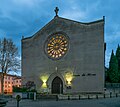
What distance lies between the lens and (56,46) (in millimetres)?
36812

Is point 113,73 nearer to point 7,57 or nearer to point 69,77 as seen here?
point 69,77

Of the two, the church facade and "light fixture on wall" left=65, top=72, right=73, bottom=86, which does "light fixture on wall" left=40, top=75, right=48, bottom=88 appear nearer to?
the church facade

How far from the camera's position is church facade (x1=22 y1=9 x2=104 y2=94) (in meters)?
31.2

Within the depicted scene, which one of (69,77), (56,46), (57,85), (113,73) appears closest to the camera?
(69,77)

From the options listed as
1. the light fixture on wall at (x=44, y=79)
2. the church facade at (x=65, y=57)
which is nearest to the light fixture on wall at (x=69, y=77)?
the church facade at (x=65, y=57)

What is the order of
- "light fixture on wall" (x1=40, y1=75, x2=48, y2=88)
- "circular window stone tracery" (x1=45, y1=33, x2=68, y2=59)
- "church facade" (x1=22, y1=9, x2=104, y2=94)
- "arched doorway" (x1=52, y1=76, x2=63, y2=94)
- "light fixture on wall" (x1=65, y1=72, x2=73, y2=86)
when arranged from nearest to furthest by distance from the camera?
"church facade" (x1=22, y1=9, x2=104, y2=94) → "light fixture on wall" (x1=65, y1=72, x2=73, y2=86) → "arched doorway" (x1=52, y1=76, x2=63, y2=94) → "circular window stone tracery" (x1=45, y1=33, x2=68, y2=59) → "light fixture on wall" (x1=40, y1=75, x2=48, y2=88)

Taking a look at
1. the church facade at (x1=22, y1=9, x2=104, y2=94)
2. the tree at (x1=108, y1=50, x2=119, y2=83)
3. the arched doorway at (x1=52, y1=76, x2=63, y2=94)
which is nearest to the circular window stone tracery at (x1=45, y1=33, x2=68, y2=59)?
the church facade at (x1=22, y1=9, x2=104, y2=94)

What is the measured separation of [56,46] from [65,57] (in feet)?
11.5

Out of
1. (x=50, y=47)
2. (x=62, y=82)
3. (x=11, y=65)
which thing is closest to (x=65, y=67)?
(x=62, y=82)

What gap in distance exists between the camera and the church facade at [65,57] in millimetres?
31250

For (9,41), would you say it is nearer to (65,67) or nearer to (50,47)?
(50,47)

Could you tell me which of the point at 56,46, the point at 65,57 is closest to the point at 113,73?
the point at 65,57

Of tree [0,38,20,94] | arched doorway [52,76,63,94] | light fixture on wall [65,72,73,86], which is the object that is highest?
tree [0,38,20,94]

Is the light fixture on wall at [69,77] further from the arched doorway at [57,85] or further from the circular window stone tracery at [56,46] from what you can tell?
the circular window stone tracery at [56,46]
